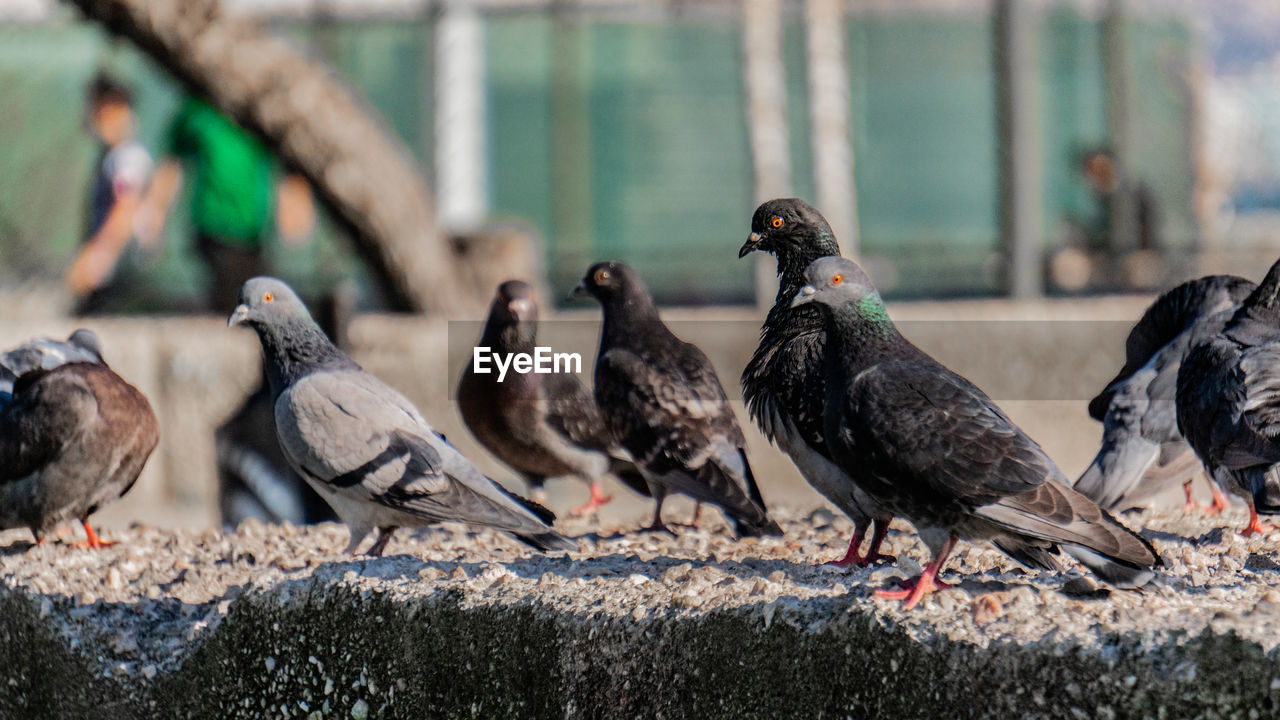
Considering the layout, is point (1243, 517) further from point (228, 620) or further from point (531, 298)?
point (228, 620)

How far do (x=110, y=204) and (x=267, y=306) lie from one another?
4.98 m

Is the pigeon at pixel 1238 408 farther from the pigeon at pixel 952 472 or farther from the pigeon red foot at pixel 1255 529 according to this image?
the pigeon at pixel 952 472

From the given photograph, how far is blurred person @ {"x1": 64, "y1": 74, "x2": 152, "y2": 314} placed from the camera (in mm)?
8828

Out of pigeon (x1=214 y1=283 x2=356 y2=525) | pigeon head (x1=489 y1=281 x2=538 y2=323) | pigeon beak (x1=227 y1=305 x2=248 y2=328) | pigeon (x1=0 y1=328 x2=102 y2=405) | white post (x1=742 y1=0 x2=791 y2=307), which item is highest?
white post (x1=742 y1=0 x2=791 y2=307)

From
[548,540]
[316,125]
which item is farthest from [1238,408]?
[316,125]

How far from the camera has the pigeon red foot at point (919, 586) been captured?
3.03m

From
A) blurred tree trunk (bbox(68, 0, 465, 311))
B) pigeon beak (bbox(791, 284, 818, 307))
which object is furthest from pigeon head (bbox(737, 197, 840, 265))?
blurred tree trunk (bbox(68, 0, 465, 311))

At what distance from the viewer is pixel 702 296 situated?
998 centimetres

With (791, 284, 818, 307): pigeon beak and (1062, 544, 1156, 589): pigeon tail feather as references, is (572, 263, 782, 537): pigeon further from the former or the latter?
(1062, 544, 1156, 589): pigeon tail feather

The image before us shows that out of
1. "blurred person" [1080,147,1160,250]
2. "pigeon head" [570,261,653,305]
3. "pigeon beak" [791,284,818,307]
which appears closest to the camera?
"pigeon beak" [791,284,818,307]

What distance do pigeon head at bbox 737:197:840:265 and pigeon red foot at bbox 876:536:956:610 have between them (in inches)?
51.1

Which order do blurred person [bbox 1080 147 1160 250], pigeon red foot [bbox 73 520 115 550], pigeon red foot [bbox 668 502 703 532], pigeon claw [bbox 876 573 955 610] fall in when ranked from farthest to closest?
blurred person [bbox 1080 147 1160 250] < pigeon red foot [bbox 668 502 703 532] < pigeon red foot [bbox 73 520 115 550] < pigeon claw [bbox 876 573 955 610]

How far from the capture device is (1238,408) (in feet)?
12.6

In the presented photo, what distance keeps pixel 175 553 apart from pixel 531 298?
1446 mm
